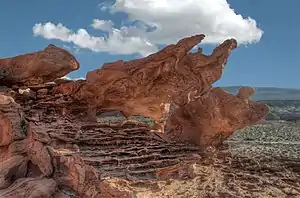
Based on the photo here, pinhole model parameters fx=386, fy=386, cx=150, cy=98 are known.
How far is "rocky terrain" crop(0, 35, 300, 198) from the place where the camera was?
538 cm

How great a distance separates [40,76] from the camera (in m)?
7.70

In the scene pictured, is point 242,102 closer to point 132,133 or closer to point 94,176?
point 132,133

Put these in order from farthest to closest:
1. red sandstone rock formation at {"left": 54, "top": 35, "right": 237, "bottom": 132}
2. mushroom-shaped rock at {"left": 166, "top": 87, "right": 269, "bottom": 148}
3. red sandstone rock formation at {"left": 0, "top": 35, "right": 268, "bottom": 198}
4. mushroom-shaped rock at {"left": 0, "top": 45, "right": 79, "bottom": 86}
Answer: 1. mushroom-shaped rock at {"left": 0, "top": 45, "right": 79, "bottom": 86}
2. red sandstone rock formation at {"left": 54, "top": 35, "right": 237, "bottom": 132}
3. mushroom-shaped rock at {"left": 166, "top": 87, "right": 269, "bottom": 148}
4. red sandstone rock formation at {"left": 0, "top": 35, "right": 268, "bottom": 198}

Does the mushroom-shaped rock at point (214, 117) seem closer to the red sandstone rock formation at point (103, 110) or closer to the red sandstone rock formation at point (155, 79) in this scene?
the red sandstone rock formation at point (103, 110)

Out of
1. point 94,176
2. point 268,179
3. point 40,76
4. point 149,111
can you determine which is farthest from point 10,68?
point 268,179

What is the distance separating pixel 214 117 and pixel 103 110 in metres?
2.42

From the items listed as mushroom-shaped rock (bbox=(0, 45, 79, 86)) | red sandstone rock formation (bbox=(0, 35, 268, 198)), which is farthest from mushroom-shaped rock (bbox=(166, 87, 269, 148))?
mushroom-shaped rock (bbox=(0, 45, 79, 86))

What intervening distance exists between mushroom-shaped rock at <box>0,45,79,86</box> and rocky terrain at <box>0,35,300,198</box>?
2 centimetres

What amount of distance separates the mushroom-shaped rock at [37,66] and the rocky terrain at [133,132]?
2cm

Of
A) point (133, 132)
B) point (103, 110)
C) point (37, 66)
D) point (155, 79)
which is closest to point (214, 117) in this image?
point (155, 79)

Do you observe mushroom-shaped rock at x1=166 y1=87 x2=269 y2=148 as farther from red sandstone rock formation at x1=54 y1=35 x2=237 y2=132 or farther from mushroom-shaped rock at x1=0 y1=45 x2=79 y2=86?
mushroom-shaped rock at x1=0 y1=45 x2=79 y2=86

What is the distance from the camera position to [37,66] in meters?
7.43

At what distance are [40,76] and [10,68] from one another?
590 millimetres

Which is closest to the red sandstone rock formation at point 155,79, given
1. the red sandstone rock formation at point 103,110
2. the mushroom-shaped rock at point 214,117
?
the red sandstone rock formation at point 103,110
